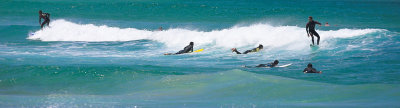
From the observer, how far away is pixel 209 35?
29312mm

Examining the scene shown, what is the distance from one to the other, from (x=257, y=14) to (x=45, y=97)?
146 feet

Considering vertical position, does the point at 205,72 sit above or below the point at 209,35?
below

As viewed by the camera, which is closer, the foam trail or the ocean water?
the ocean water

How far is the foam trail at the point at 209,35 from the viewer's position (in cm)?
2514

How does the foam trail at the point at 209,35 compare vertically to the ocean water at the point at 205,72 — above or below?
above

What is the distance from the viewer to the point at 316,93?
41.7 ft

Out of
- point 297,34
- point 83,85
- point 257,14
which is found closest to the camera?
point 83,85

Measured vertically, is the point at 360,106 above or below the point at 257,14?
below

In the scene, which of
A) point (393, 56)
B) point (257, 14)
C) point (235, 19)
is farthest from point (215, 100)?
point (257, 14)

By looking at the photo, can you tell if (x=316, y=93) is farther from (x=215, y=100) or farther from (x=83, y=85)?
(x=83, y=85)

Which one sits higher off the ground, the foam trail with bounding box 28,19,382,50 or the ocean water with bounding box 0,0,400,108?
the foam trail with bounding box 28,19,382,50

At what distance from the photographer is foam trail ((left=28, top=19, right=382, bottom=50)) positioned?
25.1 meters

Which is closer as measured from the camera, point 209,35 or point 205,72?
point 205,72

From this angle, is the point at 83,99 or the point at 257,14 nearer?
the point at 83,99
